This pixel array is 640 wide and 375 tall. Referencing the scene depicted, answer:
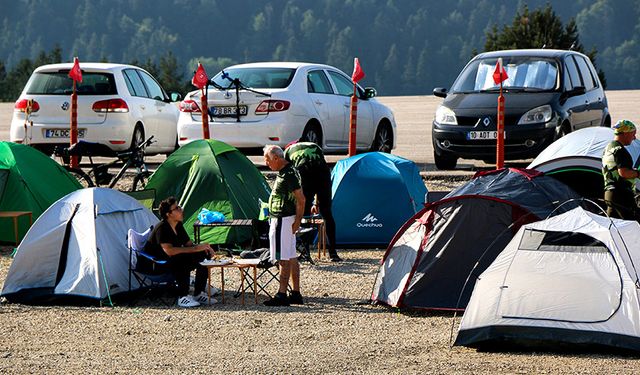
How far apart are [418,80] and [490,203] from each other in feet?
450

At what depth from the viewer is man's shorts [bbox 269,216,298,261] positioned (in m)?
11.5

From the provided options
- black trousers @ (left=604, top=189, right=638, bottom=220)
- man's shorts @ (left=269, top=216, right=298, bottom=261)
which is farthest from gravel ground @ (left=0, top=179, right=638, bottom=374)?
black trousers @ (left=604, top=189, right=638, bottom=220)

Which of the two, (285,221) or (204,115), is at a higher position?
(204,115)

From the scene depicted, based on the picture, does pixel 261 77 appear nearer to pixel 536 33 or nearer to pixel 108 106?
pixel 108 106

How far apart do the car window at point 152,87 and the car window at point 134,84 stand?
0.11m

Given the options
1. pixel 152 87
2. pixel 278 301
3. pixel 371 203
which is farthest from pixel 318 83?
pixel 278 301

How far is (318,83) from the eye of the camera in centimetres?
2011

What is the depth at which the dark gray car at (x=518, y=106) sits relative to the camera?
18.3 metres

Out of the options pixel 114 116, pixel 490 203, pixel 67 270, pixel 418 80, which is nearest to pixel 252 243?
pixel 67 270

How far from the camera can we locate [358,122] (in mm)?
20500

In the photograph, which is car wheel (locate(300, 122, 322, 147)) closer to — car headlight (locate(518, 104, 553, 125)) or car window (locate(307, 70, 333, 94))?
car window (locate(307, 70, 333, 94))

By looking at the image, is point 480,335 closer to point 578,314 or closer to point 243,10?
point 578,314

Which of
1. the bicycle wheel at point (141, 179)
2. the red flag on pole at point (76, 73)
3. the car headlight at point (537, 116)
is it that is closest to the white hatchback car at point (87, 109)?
the red flag on pole at point (76, 73)

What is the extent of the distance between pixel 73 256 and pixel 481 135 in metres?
8.12
